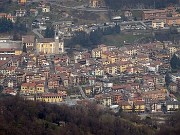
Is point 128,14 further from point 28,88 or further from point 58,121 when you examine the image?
point 58,121

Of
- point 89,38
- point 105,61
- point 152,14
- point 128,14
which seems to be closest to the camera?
point 105,61

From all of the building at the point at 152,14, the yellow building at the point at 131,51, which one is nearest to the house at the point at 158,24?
the building at the point at 152,14

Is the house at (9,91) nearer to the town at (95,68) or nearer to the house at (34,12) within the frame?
the town at (95,68)

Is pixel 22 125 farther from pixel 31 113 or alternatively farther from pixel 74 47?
pixel 74 47

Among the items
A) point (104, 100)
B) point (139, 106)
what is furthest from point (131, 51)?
point (139, 106)

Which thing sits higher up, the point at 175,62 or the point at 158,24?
the point at 158,24

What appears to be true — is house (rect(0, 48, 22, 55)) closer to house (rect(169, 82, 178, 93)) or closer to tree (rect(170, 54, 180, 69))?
tree (rect(170, 54, 180, 69))
